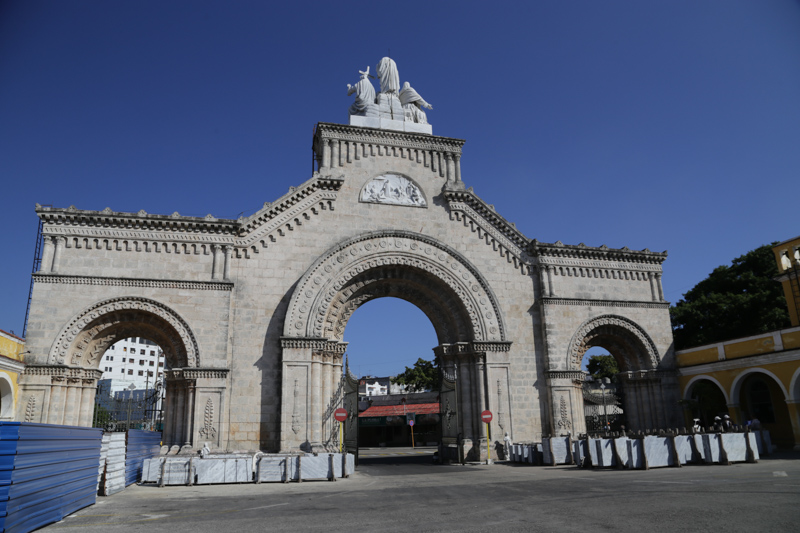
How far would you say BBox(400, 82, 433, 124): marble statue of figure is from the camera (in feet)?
92.9

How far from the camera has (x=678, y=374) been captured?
27.7m

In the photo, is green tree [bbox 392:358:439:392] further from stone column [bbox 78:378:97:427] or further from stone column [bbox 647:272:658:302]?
stone column [bbox 78:378:97:427]

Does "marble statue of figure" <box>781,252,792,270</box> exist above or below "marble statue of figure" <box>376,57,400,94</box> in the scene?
below

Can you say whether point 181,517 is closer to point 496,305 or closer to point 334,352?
point 334,352

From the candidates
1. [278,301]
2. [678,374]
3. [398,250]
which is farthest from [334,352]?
[678,374]

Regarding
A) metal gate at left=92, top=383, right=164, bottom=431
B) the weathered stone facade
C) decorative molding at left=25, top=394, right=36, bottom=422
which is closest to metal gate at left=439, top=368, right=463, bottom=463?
the weathered stone facade

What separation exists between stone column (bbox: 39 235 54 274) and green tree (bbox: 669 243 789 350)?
3408 cm

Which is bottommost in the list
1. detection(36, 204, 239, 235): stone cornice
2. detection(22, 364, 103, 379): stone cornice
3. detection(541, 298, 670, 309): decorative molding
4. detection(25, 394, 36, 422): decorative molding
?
detection(25, 394, 36, 422): decorative molding

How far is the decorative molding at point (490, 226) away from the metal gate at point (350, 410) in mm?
9064

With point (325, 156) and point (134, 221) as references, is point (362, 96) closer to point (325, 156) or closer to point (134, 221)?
point (325, 156)

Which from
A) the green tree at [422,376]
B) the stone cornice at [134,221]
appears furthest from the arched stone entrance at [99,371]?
the green tree at [422,376]

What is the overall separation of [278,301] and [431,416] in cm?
2940

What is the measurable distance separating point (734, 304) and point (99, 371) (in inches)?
1389

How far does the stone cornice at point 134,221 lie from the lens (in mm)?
21734
